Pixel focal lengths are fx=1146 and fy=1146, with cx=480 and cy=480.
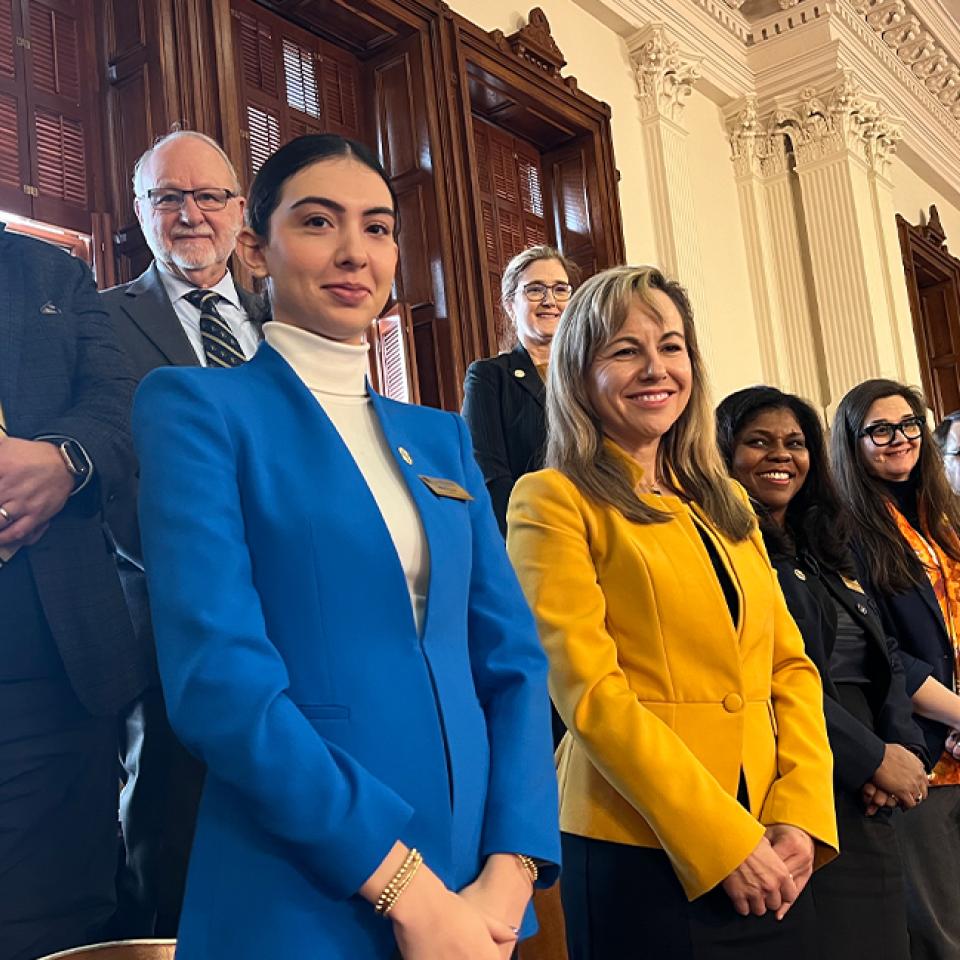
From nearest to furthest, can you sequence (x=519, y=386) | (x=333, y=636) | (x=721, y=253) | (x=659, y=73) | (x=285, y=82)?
(x=333, y=636) < (x=519, y=386) < (x=285, y=82) < (x=659, y=73) < (x=721, y=253)

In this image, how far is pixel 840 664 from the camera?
2.60 metres

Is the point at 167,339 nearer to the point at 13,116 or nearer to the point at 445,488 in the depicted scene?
the point at 445,488

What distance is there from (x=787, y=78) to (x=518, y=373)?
5908 mm

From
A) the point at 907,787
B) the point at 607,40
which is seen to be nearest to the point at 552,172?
the point at 607,40

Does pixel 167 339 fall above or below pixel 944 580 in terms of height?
above

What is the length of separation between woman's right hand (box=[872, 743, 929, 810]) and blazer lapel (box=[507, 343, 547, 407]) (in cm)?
141

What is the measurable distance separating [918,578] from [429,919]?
2.39 metres

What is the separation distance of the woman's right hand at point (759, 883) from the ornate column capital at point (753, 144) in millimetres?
7264

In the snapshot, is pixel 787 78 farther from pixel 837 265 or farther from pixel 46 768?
pixel 46 768

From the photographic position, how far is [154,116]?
4207mm

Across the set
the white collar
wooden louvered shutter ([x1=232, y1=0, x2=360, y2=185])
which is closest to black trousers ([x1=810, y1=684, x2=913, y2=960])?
the white collar

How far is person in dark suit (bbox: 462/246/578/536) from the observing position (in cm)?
333

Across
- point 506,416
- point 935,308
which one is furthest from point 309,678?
point 935,308

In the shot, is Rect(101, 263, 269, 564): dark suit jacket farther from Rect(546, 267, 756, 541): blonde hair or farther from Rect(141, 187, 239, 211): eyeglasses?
Rect(546, 267, 756, 541): blonde hair
